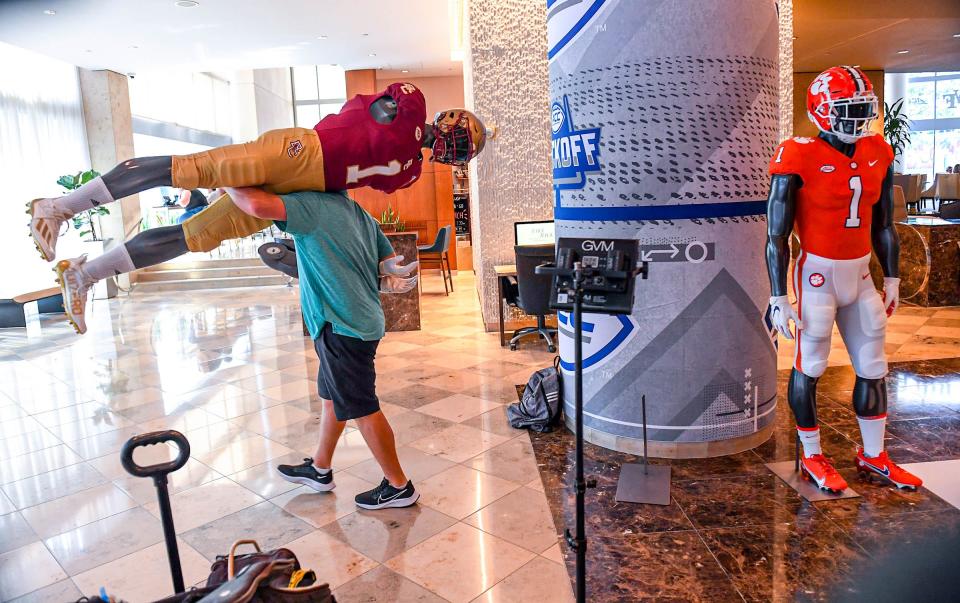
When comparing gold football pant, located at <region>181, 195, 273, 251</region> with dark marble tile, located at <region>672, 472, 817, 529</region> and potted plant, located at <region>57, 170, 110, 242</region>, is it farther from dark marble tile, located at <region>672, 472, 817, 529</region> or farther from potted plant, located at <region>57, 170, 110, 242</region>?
potted plant, located at <region>57, 170, 110, 242</region>

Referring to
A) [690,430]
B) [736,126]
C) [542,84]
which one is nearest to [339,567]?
[690,430]

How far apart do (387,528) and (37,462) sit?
2.43 m

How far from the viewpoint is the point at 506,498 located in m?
3.25

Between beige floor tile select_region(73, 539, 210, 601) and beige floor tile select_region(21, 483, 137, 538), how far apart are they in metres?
0.54

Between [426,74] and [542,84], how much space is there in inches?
326

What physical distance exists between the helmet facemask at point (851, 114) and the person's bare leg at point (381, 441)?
7.55 feet

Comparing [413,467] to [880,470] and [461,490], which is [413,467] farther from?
[880,470]

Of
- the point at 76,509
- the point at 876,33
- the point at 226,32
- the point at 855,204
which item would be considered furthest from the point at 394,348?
the point at 876,33

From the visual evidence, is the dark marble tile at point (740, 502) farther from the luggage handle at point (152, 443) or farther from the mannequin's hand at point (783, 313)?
the luggage handle at point (152, 443)

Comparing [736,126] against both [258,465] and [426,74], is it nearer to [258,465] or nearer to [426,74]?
[258,465]

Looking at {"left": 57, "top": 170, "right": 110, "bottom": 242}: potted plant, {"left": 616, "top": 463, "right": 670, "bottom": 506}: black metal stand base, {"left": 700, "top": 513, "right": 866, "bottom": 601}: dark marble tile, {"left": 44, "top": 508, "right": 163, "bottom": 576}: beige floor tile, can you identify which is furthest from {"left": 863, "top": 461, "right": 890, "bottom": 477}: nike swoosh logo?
{"left": 57, "top": 170, "right": 110, "bottom": 242}: potted plant

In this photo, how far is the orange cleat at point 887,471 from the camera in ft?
10.2

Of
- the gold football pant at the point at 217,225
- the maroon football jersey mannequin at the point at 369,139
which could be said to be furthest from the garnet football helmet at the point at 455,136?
the gold football pant at the point at 217,225

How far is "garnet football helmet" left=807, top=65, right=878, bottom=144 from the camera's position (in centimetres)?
284
